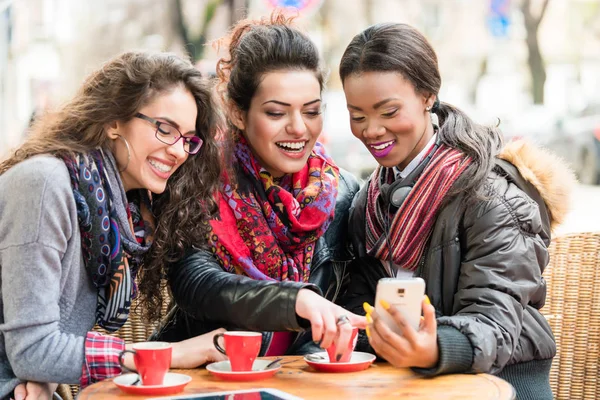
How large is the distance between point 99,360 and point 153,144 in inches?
23.8

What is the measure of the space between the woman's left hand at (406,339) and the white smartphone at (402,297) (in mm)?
13

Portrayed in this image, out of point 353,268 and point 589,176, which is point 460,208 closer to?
point 353,268

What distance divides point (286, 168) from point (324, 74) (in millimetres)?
362

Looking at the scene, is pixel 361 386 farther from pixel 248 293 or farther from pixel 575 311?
pixel 575 311

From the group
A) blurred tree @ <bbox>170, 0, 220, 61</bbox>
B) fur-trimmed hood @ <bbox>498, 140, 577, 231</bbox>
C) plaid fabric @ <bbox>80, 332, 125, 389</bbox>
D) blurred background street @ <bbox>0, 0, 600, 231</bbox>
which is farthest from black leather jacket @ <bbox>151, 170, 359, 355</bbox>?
blurred tree @ <bbox>170, 0, 220, 61</bbox>

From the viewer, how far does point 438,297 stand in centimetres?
233

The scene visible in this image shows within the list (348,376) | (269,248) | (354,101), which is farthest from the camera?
(269,248)

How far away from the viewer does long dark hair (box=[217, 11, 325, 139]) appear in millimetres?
2602

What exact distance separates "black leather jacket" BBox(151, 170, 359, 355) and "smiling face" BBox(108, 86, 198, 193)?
11.4 inches

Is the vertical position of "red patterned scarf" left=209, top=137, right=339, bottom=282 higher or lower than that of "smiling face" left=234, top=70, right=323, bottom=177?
lower

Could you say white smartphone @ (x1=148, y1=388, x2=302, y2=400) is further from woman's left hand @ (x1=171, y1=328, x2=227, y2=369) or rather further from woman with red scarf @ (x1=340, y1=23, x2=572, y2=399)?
woman with red scarf @ (x1=340, y1=23, x2=572, y2=399)

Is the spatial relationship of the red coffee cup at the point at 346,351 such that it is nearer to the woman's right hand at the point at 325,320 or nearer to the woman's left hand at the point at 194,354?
the woman's right hand at the point at 325,320

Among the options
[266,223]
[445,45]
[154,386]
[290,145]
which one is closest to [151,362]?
[154,386]

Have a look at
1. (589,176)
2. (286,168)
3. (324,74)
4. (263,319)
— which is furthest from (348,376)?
(589,176)
